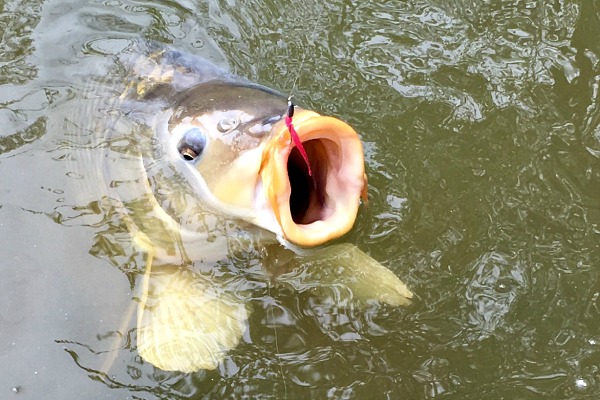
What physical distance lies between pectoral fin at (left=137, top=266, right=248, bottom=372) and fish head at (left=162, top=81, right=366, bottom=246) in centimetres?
42

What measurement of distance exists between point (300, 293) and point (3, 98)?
5.72 feet

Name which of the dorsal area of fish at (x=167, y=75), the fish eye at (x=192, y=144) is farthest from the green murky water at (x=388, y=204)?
the fish eye at (x=192, y=144)

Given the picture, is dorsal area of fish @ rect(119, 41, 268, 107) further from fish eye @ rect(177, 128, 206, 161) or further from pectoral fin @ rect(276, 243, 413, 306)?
pectoral fin @ rect(276, 243, 413, 306)

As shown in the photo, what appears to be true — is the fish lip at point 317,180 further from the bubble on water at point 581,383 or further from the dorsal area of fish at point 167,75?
the bubble on water at point 581,383

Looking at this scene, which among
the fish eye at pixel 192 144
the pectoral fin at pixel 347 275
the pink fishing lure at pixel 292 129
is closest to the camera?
the pink fishing lure at pixel 292 129

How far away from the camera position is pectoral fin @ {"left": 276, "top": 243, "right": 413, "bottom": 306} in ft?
9.77

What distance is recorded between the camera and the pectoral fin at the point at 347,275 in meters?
2.98

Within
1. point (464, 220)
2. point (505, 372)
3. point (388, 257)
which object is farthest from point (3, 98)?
point (505, 372)

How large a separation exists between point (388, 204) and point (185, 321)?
1.03 m

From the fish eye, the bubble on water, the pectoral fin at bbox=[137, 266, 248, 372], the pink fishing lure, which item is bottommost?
the pectoral fin at bbox=[137, 266, 248, 372]

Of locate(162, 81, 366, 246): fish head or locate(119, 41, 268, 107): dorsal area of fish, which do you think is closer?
locate(162, 81, 366, 246): fish head

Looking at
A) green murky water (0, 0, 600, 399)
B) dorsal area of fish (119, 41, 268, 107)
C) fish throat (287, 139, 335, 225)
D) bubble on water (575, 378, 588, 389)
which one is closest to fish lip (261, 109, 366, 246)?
fish throat (287, 139, 335, 225)

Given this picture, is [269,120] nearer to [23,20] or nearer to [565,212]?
[565,212]

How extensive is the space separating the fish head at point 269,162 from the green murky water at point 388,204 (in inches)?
21.6
